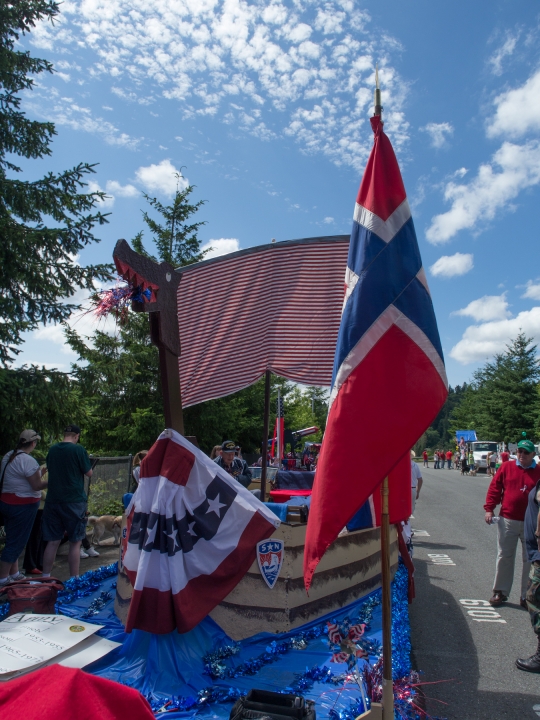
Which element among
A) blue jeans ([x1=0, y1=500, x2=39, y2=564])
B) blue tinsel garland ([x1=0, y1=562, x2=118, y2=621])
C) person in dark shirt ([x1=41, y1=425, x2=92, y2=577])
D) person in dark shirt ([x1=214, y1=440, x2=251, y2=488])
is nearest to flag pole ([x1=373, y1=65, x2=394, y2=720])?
blue tinsel garland ([x1=0, y1=562, x2=118, y2=621])

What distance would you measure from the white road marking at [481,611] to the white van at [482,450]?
119 feet

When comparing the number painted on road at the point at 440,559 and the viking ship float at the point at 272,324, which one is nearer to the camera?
Result: the viking ship float at the point at 272,324

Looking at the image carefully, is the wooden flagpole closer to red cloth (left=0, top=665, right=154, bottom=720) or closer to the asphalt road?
the asphalt road

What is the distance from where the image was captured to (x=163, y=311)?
420cm

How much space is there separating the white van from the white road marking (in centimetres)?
3628

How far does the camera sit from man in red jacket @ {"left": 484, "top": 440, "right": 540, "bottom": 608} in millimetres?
6328

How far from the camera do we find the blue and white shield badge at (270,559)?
13.8 feet

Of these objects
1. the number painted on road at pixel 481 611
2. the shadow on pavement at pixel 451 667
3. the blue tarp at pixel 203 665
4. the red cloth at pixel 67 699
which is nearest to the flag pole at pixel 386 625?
the blue tarp at pixel 203 665

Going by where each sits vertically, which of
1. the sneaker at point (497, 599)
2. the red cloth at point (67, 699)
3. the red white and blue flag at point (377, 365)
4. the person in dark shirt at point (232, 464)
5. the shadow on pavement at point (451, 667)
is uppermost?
the red white and blue flag at point (377, 365)

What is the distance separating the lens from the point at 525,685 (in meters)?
4.16

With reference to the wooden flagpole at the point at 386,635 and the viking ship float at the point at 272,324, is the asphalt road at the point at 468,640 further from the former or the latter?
the wooden flagpole at the point at 386,635

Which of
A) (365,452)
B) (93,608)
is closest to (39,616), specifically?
(93,608)

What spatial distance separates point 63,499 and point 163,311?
3.13 m

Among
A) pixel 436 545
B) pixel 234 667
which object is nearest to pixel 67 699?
pixel 234 667
